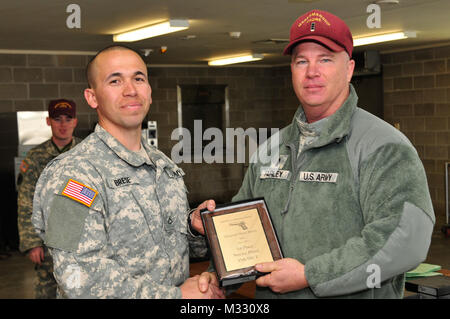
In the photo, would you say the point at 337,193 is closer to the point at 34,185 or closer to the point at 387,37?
the point at 34,185

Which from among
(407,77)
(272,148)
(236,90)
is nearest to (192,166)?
(236,90)

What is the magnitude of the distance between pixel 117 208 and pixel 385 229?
0.93m

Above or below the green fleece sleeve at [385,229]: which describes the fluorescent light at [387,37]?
above

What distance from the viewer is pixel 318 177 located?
1938 mm

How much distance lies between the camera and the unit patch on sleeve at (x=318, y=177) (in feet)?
6.22

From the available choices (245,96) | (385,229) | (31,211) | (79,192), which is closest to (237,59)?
(245,96)

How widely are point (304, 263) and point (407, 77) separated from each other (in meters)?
8.64

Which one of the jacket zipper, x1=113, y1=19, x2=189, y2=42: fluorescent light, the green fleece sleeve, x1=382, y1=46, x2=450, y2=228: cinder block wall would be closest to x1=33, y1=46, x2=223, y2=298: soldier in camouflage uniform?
the jacket zipper

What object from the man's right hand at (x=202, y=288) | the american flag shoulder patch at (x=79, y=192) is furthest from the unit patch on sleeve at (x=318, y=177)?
the american flag shoulder patch at (x=79, y=192)

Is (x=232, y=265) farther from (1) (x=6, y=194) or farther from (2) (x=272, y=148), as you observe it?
(1) (x=6, y=194)

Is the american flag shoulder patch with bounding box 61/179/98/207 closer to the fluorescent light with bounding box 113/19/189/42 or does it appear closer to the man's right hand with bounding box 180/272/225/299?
the man's right hand with bounding box 180/272/225/299

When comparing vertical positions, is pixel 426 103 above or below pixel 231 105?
below

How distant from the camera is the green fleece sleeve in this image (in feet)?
5.61

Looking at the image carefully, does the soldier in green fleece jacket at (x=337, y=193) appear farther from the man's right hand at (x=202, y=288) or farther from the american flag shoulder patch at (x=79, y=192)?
the american flag shoulder patch at (x=79, y=192)
